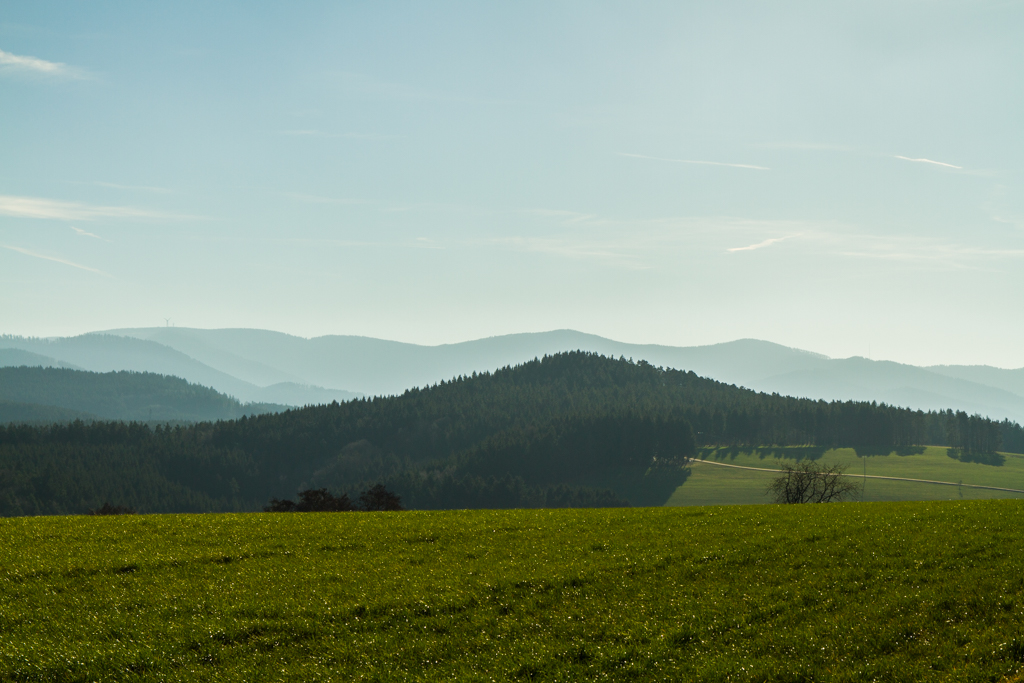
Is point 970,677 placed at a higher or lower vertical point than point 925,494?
higher

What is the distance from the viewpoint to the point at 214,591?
65.1ft

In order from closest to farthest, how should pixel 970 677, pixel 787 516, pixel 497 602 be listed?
pixel 970 677 < pixel 497 602 < pixel 787 516

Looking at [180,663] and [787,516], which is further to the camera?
[787,516]

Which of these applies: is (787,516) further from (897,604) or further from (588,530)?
(897,604)

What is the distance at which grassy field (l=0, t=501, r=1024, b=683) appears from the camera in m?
15.0

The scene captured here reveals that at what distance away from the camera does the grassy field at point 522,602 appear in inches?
592

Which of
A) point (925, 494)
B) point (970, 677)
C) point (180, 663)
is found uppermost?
point (970, 677)

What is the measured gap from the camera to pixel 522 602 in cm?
1873

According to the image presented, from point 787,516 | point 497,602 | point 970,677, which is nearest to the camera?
point 970,677

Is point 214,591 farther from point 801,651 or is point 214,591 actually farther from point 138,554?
point 801,651

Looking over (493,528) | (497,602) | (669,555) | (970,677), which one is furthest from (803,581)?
(493,528)

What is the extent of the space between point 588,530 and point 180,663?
52.3ft

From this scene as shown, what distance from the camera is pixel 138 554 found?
2311 cm

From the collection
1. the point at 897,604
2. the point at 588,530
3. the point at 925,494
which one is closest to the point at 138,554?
the point at 588,530
